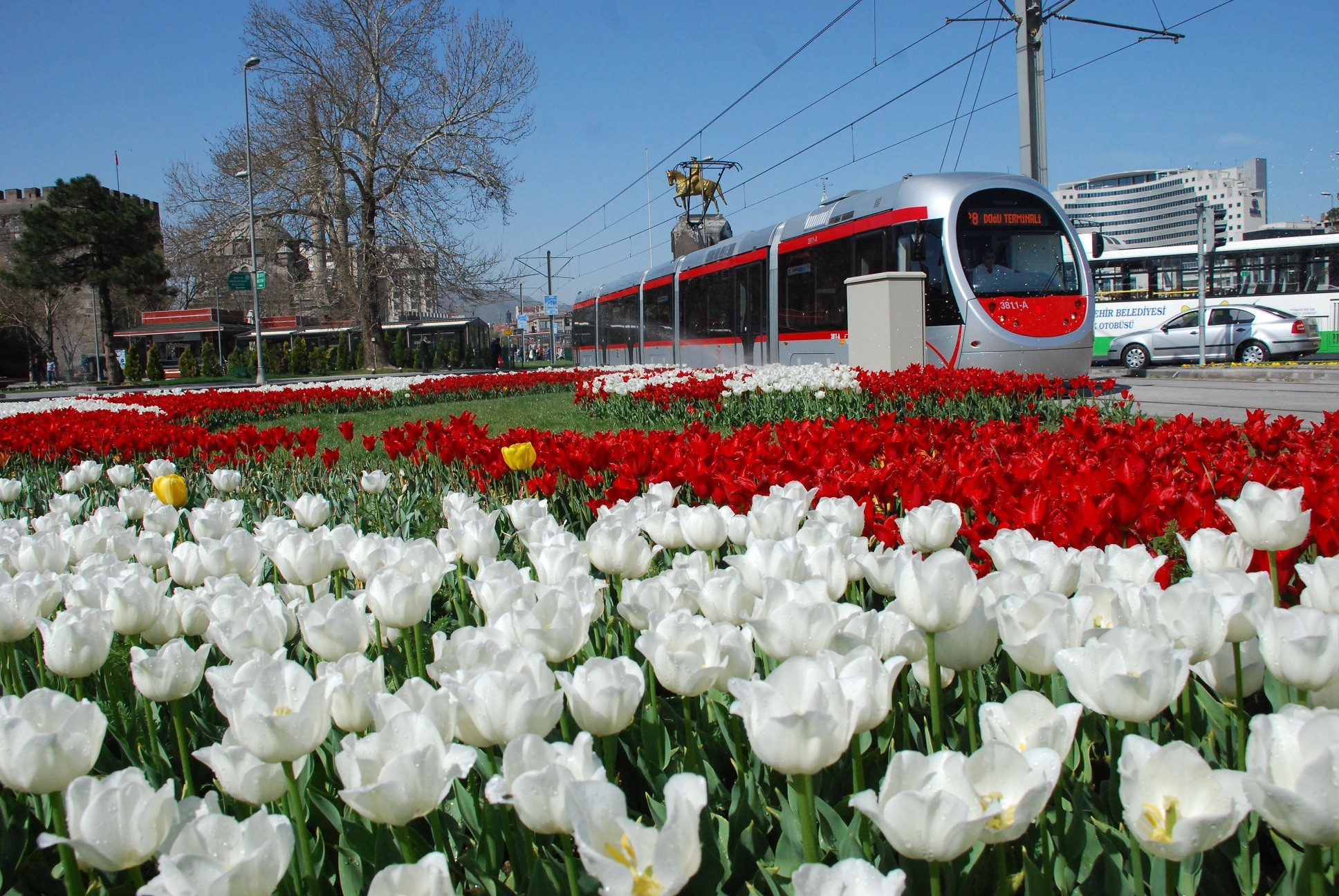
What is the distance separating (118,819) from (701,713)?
86 cm

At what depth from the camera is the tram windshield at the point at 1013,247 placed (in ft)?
38.4

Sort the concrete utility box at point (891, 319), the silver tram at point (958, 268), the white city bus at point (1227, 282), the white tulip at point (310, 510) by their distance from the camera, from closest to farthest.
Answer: the white tulip at point (310, 510)
the concrete utility box at point (891, 319)
the silver tram at point (958, 268)
the white city bus at point (1227, 282)

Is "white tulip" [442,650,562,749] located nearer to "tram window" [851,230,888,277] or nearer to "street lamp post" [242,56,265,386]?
"tram window" [851,230,888,277]

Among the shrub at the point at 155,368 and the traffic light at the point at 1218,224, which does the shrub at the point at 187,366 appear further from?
the traffic light at the point at 1218,224

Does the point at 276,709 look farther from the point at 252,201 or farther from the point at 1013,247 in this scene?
the point at 252,201

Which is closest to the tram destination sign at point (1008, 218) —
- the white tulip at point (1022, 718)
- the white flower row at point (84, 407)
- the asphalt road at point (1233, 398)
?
the asphalt road at point (1233, 398)

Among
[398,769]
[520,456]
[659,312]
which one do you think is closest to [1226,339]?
[659,312]

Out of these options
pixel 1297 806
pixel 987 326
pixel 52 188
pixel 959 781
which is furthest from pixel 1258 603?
pixel 52 188

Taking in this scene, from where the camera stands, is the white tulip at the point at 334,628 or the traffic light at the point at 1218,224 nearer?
the white tulip at the point at 334,628

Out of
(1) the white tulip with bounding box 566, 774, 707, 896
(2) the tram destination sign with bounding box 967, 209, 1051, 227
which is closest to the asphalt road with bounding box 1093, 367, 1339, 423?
(2) the tram destination sign with bounding box 967, 209, 1051, 227

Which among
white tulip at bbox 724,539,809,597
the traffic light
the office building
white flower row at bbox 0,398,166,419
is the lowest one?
white tulip at bbox 724,539,809,597

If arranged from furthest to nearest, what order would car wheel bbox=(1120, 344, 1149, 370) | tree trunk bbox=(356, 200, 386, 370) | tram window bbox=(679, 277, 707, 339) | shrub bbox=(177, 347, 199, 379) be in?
1. shrub bbox=(177, 347, 199, 379)
2. tree trunk bbox=(356, 200, 386, 370)
3. car wheel bbox=(1120, 344, 1149, 370)
4. tram window bbox=(679, 277, 707, 339)

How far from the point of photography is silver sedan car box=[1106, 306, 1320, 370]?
68.0 ft

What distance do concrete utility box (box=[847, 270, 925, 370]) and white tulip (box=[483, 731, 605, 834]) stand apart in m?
10.1
